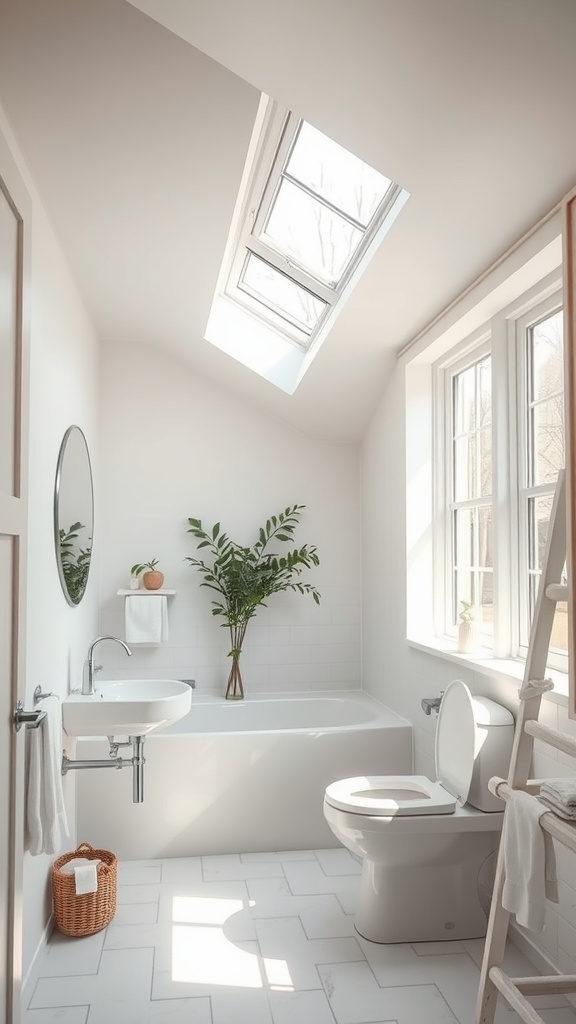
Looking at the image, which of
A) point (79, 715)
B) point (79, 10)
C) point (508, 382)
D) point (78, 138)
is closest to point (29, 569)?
point (79, 715)

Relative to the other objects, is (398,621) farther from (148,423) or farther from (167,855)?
(148,423)

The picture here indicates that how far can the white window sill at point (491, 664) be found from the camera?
8.27 feet

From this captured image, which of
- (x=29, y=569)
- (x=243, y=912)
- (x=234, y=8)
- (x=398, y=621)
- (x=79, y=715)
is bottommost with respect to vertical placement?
(x=243, y=912)

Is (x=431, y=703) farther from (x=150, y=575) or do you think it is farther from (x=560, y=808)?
(x=150, y=575)

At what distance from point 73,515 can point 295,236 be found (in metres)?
1.60

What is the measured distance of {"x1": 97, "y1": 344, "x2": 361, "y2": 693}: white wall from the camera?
4.84 m

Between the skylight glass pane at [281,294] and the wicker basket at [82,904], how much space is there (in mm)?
2659

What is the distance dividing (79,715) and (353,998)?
147cm

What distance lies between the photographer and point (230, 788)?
3.80 m

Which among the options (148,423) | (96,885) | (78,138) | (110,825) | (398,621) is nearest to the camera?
(78,138)

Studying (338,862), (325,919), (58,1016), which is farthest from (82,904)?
(338,862)

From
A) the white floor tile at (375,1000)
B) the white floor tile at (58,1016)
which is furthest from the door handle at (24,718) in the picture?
the white floor tile at (375,1000)

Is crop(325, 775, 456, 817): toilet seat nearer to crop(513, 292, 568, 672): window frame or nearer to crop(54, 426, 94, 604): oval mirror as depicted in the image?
crop(513, 292, 568, 672): window frame

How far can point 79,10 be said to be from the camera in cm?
204
